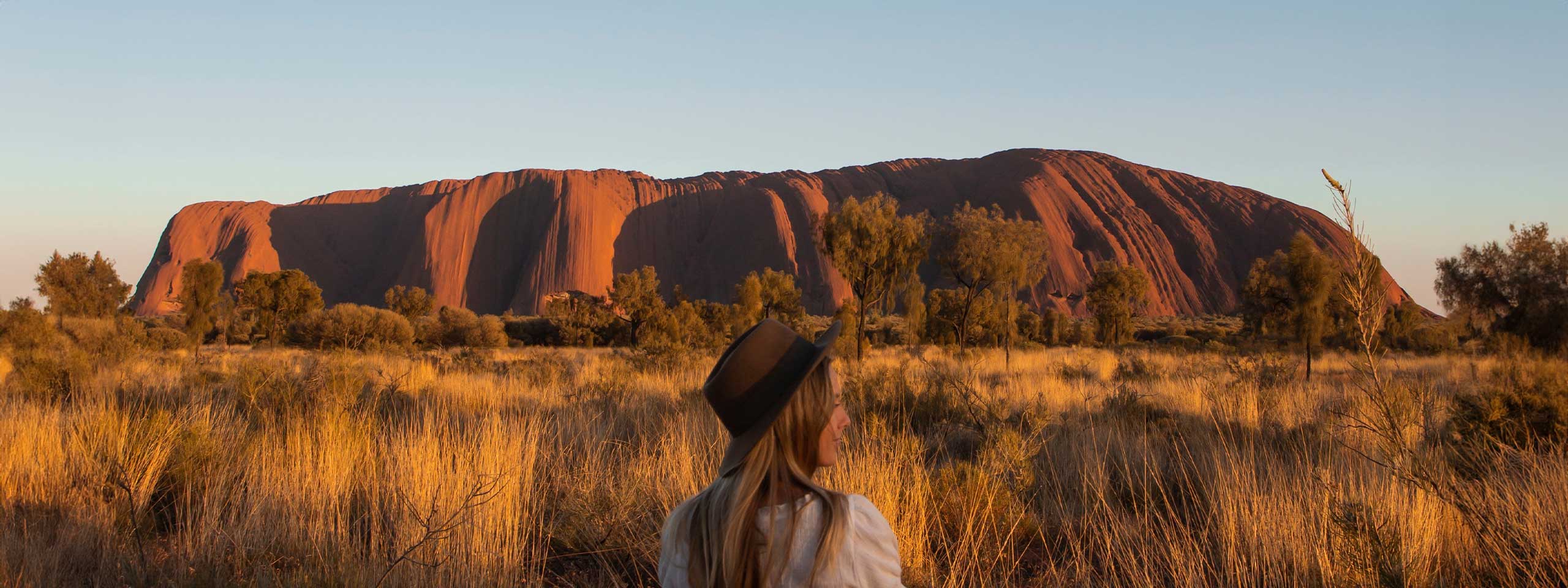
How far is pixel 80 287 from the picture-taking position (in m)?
25.9

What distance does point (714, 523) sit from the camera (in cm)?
143

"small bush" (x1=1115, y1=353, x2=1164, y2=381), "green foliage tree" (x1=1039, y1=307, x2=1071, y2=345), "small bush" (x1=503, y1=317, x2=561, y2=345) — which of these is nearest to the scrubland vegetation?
"small bush" (x1=1115, y1=353, x2=1164, y2=381)

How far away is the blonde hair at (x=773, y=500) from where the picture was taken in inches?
52.8

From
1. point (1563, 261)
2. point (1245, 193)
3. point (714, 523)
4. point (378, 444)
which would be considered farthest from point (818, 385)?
point (1245, 193)

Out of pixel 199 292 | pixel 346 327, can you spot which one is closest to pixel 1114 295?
pixel 346 327

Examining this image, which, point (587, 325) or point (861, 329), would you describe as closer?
point (861, 329)

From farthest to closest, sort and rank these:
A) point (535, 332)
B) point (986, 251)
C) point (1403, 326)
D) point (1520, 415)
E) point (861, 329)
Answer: point (535, 332)
point (1403, 326)
point (986, 251)
point (861, 329)
point (1520, 415)

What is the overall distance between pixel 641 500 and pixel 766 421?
3.77m

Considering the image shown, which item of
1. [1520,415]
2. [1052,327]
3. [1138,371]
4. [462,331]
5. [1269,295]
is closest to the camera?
[1520,415]

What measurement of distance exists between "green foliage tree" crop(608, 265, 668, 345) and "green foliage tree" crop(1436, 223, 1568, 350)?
31284 mm

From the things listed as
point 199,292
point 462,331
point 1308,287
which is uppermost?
point 1308,287

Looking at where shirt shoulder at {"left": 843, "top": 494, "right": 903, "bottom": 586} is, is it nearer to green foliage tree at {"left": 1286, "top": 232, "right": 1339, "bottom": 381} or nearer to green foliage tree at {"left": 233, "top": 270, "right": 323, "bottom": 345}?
green foliage tree at {"left": 1286, "top": 232, "right": 1339, "bottom": 381}

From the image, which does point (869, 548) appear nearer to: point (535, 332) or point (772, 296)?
point (772, 296)

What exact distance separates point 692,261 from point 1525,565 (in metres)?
103
